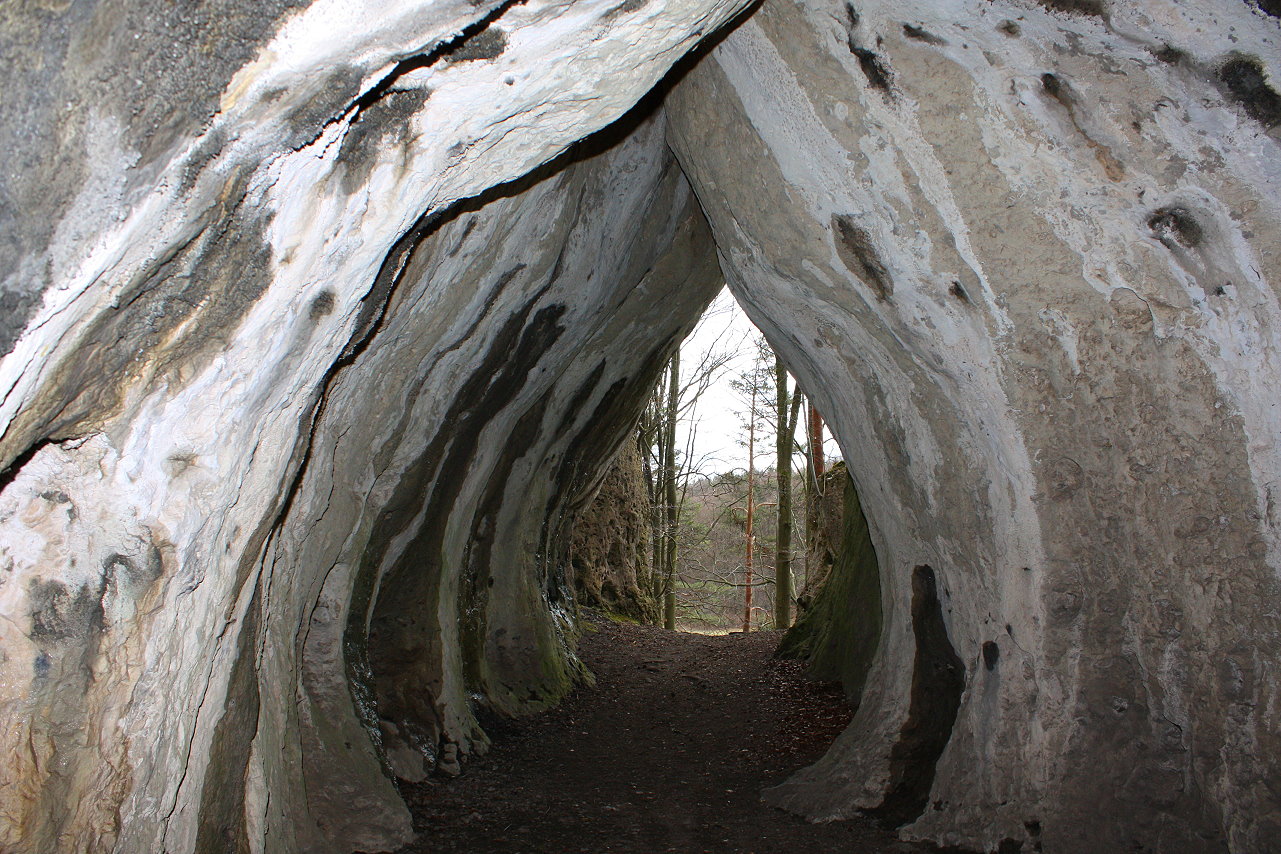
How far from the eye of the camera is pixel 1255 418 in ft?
10.3

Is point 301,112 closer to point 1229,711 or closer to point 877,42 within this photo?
point 877,42

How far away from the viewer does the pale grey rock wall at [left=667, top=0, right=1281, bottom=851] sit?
10.2 ft

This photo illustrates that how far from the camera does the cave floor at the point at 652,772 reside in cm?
466

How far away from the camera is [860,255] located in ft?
13.5

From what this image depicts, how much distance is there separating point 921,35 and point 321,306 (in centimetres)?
270

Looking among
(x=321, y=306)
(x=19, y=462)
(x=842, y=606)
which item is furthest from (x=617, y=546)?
(x=19, y=462)

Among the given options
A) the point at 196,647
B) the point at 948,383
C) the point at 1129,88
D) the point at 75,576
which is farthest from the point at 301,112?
the point at 948,383

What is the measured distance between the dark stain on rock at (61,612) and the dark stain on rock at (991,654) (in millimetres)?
3923

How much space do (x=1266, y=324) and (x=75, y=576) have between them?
4.11m

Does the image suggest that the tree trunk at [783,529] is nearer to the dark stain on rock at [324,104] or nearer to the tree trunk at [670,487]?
the tree trunk at [670,487]

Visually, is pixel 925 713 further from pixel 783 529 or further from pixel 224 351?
pixel 783 529

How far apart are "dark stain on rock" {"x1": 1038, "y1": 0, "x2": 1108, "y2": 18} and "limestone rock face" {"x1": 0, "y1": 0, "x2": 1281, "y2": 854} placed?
3 centimetres

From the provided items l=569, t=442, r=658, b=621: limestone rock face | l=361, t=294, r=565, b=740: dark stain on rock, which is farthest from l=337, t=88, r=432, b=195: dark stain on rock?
l=569, t=442, r=658, b=621: limestone rock face

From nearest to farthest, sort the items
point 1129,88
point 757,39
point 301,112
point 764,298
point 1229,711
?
point 301,112
point 1129,88
point 1229,711
point 757,39
point 764,298
